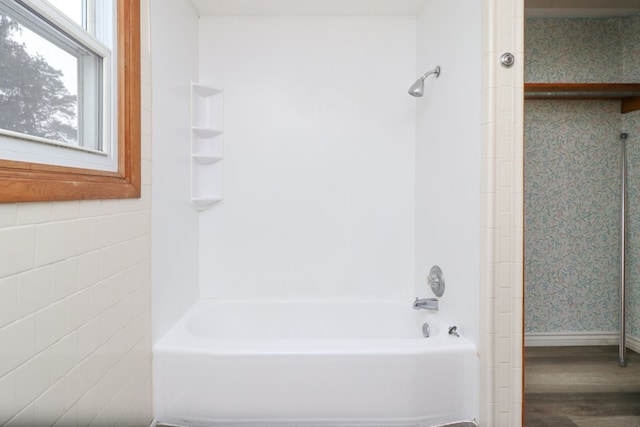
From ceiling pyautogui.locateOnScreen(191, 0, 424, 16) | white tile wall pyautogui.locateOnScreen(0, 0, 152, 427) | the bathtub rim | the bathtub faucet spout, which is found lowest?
the bathtub rim

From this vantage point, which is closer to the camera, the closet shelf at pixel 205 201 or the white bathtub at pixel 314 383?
the white bathtub at pixel 314 383

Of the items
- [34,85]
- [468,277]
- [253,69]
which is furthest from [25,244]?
[253,69]

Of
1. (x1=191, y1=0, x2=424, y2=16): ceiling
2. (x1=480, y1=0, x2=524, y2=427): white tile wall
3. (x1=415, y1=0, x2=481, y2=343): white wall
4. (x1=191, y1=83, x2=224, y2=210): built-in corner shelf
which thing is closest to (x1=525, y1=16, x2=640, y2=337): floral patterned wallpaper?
(x1=415, y1=0, x2=481, y2=343): white wall

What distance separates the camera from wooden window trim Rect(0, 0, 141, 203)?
3.26 ft

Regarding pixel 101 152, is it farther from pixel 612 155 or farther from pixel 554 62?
pixel 612 155

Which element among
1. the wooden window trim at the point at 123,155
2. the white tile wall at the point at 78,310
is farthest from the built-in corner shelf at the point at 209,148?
the wooden window trim at the point at 123,155

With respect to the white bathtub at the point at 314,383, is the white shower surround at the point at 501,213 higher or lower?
higher

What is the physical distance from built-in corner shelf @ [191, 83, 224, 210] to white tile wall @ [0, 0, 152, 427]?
76cm

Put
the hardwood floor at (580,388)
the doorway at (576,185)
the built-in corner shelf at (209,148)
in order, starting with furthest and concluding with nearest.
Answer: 1. the doorway at (576,185)
2. the built-in corner shelf at (209,148)
3. the hardwood floor at (580,388)

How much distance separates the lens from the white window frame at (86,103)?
944 millimetres

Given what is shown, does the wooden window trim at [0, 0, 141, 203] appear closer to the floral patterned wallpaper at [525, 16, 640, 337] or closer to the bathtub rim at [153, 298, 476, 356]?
the bathtub rim at [153, 298, 476, 356]

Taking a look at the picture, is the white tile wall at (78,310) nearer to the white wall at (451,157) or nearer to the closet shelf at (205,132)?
the closet shelf at (205,132)

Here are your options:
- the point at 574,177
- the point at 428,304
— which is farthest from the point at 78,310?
the point at 574,177

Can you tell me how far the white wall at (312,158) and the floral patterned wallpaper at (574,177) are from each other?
1.09 meters
